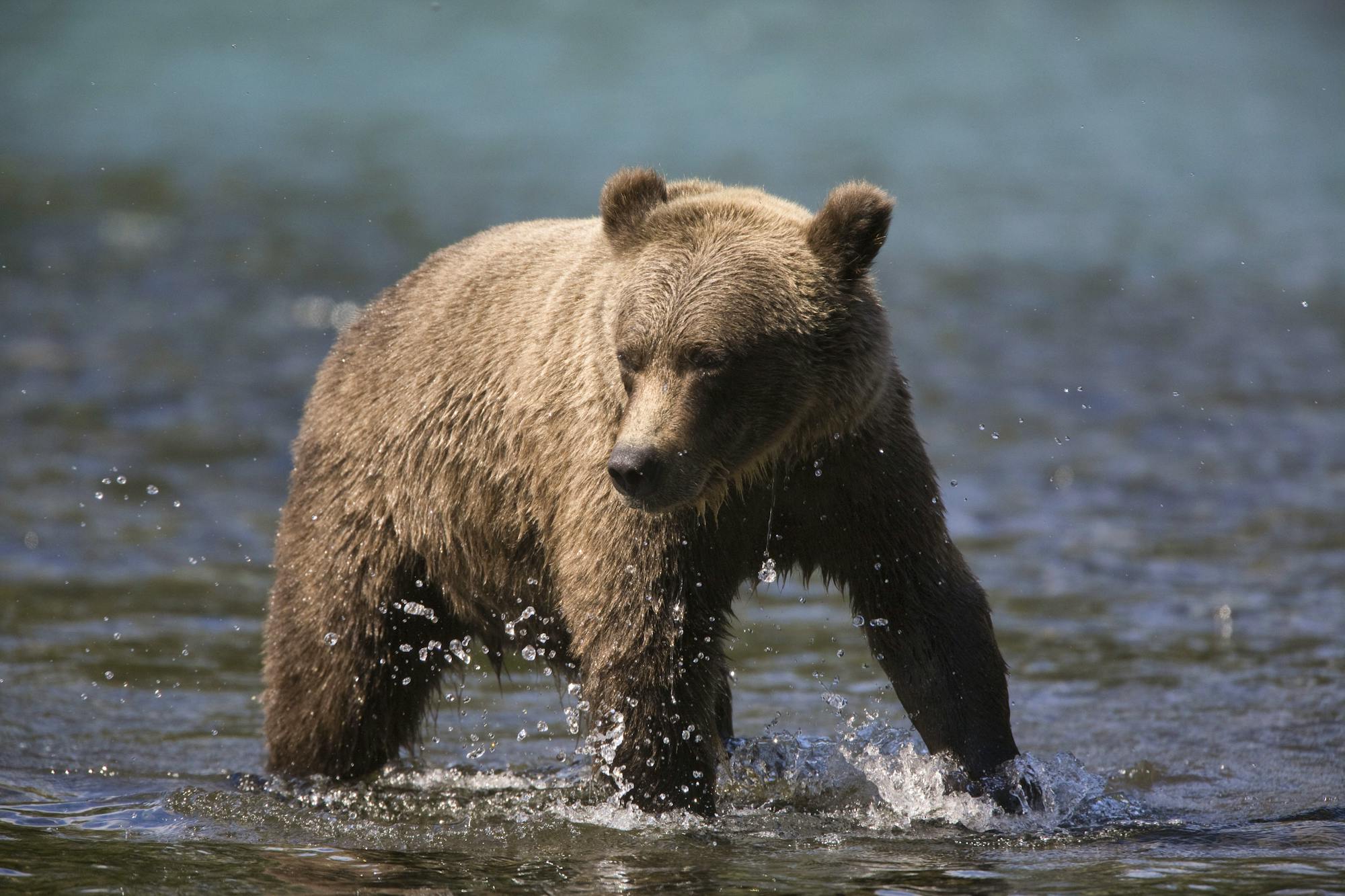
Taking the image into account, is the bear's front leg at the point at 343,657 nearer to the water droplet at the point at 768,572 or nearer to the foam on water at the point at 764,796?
the foam on water at the point at 764,796

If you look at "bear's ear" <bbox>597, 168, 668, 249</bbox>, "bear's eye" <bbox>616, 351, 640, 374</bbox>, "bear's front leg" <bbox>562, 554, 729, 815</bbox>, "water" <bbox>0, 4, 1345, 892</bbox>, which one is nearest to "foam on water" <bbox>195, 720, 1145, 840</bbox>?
"water" <bbox>0, 4, 1345, 892</bbox>

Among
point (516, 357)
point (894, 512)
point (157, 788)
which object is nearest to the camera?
point (894, 512)

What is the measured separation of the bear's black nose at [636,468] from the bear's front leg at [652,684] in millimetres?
500

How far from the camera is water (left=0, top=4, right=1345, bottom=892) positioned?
5.34 meters

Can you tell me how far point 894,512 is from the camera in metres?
5.11

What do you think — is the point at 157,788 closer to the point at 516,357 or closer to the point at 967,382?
the point at 516,357

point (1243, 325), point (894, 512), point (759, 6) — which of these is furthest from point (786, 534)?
point (759, 6)

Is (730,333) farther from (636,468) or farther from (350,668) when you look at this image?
(350,668)

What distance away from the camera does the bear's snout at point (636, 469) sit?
14.9 ft

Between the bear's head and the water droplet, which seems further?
the water droplet

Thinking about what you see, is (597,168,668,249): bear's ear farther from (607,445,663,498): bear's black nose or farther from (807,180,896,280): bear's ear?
(607,445,663,498): bear's black nose

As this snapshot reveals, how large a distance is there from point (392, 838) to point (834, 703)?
1.82 m

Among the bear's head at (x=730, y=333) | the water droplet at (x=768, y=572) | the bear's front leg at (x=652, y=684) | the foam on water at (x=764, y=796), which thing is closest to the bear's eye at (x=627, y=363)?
the bear's head at (x=730, y=333)

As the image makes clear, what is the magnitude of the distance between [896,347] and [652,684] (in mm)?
10081
